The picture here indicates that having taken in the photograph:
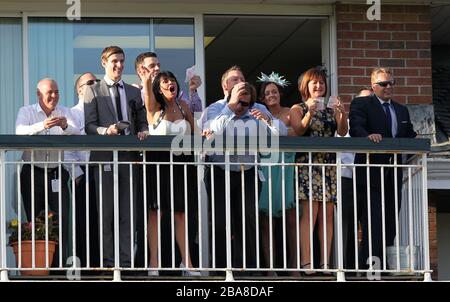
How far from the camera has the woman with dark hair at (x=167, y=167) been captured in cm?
1260

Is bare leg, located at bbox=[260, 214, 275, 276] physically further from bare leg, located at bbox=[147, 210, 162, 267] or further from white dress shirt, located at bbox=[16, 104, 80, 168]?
white dress shirt, located at bbox=[16, 104, 80, 168]

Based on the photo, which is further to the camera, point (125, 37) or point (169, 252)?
point (125, 37)

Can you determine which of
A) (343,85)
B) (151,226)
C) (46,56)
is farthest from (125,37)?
(151,226)

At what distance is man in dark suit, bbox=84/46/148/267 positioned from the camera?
40.9ft

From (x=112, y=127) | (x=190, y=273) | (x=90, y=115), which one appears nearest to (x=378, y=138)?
(x=190, y=273)

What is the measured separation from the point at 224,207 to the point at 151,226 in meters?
0.63

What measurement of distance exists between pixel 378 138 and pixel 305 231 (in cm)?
99

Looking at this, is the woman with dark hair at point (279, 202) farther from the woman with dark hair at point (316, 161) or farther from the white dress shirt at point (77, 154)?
the white dress shirt at point (77, 154)

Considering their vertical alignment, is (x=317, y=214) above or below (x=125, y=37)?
below

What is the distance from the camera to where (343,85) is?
15227mm

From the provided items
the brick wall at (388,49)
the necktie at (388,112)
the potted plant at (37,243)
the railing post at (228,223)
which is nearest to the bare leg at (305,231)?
the railing post at (228,223)

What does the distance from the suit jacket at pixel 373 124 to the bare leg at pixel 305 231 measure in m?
0.52
